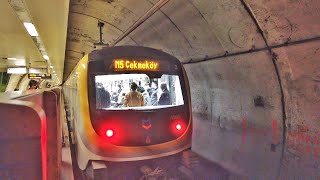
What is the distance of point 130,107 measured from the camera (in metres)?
4.95

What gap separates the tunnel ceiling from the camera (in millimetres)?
3905

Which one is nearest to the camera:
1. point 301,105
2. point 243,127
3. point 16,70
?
point 301,105

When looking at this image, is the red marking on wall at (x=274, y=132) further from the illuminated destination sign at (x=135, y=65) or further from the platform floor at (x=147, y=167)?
the illuminated destination sign at (x=135, y=65)

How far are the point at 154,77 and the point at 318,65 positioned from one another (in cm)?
276

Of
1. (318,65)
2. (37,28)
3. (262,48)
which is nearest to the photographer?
(318,65)

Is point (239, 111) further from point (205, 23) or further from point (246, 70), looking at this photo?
point (205, 23)

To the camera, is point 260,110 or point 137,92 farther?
point 260,110

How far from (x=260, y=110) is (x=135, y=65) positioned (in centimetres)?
274

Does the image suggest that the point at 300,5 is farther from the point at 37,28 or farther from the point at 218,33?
the point at 37,28

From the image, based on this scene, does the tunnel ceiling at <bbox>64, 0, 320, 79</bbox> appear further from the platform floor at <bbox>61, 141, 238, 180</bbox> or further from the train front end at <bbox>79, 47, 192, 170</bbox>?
the platform floor at <bbox>61, 141, 238, 180</bbox>

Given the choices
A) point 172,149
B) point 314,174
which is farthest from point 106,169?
point 314,174

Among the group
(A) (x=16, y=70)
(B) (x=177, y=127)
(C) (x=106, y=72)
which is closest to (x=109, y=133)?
(C) (x=106, y=72)

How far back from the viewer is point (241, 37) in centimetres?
515

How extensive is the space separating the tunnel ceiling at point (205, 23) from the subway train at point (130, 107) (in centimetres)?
120
